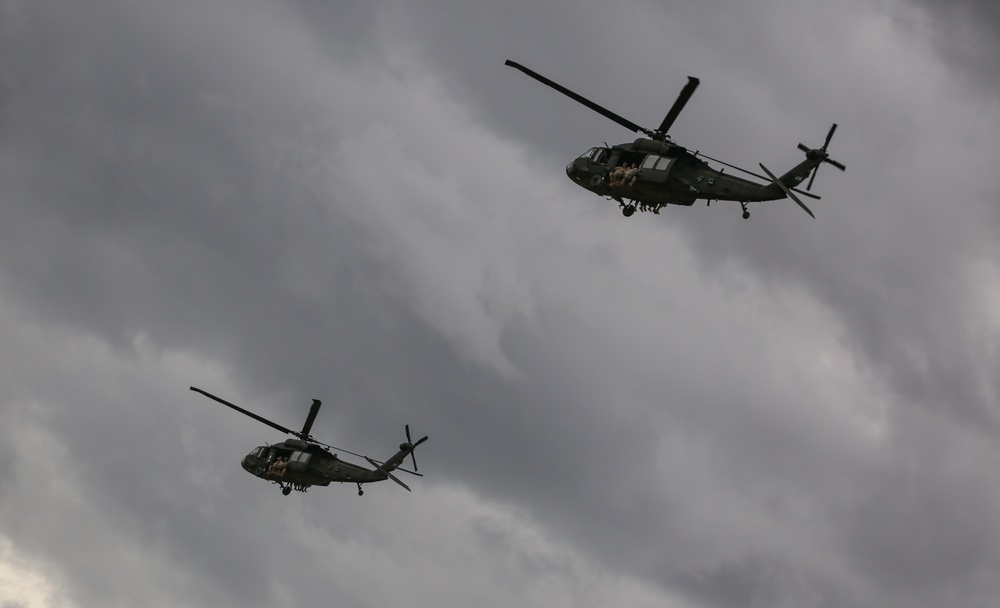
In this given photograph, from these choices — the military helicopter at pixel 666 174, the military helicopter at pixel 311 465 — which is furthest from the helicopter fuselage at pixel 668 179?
the military helicopter at pixel 311 465

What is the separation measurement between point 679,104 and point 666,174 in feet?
15.2

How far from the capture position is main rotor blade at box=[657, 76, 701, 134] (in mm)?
80062

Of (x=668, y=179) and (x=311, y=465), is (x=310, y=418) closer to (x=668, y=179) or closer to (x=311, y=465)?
(x=311, y=465)

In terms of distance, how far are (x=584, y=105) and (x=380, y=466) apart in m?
53.3

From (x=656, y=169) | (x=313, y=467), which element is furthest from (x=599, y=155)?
(x=313, y=467)

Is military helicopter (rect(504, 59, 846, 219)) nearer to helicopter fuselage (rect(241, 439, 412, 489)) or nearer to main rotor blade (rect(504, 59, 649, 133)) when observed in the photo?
main rotor blade (rect(504, 59, 649, 133))

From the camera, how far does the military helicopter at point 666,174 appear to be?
7919 cm

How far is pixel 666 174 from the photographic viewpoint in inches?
3268

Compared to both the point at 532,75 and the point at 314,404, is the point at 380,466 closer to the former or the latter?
the point at 314,404

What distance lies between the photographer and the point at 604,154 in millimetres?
88875

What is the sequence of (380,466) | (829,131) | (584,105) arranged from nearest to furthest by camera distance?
1. (829,131)
2. (584,105)
3. (380,466)

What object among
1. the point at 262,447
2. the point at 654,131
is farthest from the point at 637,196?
the point at 262,447

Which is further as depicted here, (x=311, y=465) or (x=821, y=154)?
(x=311, y=465)

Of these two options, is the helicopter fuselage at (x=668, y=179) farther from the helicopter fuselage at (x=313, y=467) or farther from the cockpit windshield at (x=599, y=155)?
the helicopter fuselage at (x=313, y=467)
